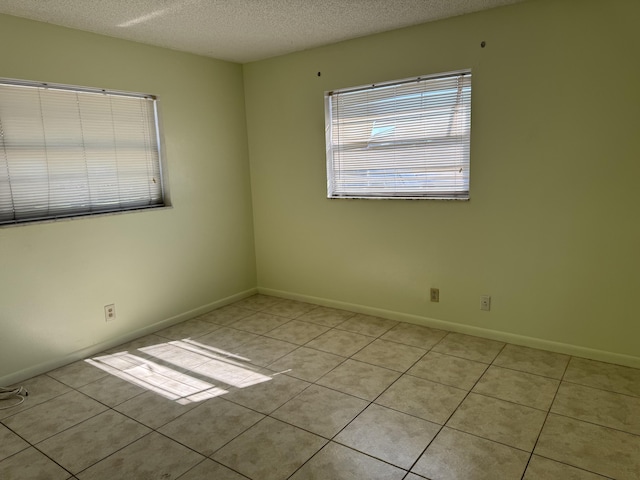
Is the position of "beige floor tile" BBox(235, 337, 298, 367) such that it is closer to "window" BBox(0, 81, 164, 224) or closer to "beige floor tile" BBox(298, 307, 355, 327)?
"beige floor tile" BBox(298, 307, 355, 327)

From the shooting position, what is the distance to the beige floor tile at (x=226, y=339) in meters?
3.44

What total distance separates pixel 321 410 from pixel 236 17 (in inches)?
101

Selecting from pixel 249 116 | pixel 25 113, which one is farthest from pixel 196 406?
Answer: pixel 249 116

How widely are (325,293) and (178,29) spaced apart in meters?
2.55

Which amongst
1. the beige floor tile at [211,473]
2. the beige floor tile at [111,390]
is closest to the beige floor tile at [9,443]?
the beige floor tile at [111,390]

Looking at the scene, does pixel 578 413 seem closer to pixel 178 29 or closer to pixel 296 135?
pixel 296 135

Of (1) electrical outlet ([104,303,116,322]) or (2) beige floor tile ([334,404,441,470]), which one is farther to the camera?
(1) electrical outlet ([104,303,116,322])

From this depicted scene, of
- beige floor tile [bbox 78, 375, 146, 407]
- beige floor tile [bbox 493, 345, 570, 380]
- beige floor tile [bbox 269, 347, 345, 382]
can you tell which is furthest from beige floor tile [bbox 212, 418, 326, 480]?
beige floor tile [bbox 493, 345, 570, 380]

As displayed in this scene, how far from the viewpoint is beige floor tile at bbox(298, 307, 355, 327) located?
3872 millimetres

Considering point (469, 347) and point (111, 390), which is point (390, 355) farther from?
point (111, 390)

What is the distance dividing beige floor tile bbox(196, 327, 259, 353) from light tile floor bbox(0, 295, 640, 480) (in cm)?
2

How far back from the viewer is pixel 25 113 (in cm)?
294

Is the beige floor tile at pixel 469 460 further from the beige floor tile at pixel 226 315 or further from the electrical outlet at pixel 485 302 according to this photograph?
the beige floor tile at pixel 226 315

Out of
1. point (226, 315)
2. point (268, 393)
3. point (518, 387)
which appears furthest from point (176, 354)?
point (518, 387)
